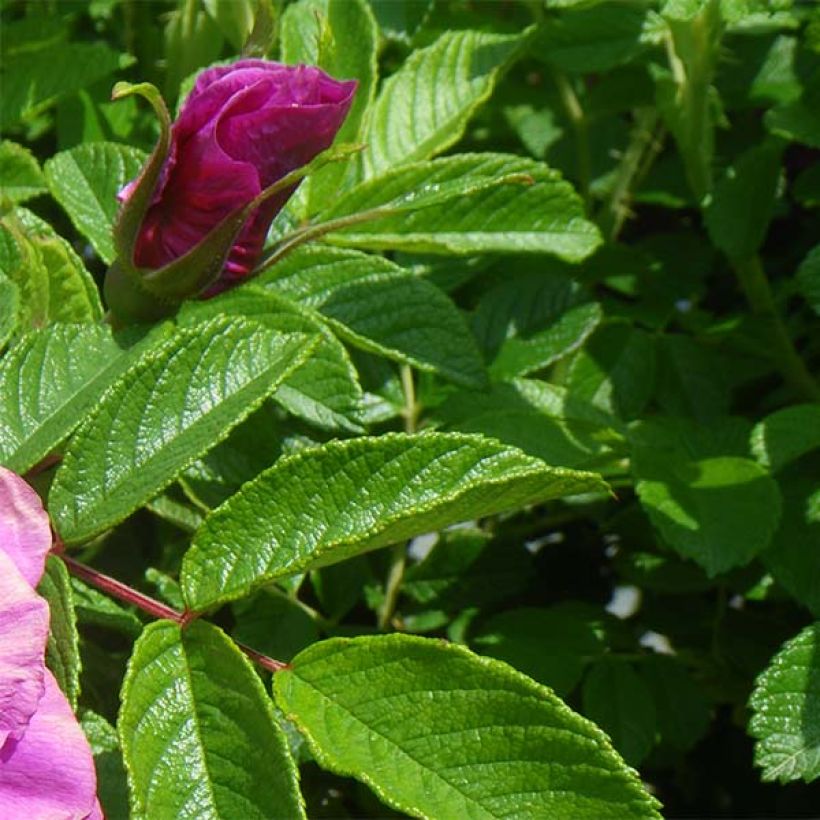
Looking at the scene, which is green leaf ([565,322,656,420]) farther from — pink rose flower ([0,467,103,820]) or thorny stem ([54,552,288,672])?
pink rose flower ([0,467,103,820])

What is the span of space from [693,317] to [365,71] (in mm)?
414

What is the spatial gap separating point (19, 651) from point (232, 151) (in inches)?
13.5

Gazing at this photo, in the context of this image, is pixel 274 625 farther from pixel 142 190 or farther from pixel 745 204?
pixel 745 204

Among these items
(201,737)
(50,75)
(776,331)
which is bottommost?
(776,331)

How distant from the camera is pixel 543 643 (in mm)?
1162

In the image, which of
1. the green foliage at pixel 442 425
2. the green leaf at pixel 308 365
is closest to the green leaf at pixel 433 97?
the green foliage at pixel 442 425

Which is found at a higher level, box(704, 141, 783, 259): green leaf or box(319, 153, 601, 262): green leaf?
box(319, 153, 601, 262): green leaf

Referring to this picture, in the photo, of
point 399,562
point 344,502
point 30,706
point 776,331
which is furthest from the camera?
point 776,331

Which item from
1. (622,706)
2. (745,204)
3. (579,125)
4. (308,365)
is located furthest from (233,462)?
(579,125)

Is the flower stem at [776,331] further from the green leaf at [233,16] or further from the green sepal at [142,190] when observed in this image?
the green sepal at [142,190]

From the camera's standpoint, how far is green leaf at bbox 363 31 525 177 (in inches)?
46.4

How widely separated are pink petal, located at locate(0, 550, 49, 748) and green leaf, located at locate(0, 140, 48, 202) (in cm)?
58

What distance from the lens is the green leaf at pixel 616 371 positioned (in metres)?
1.24

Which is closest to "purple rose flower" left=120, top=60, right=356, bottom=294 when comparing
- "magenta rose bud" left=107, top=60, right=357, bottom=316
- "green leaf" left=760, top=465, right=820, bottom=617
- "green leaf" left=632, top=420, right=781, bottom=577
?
"magenta rose bud" left=107, top=60, right=357, bottom=316
